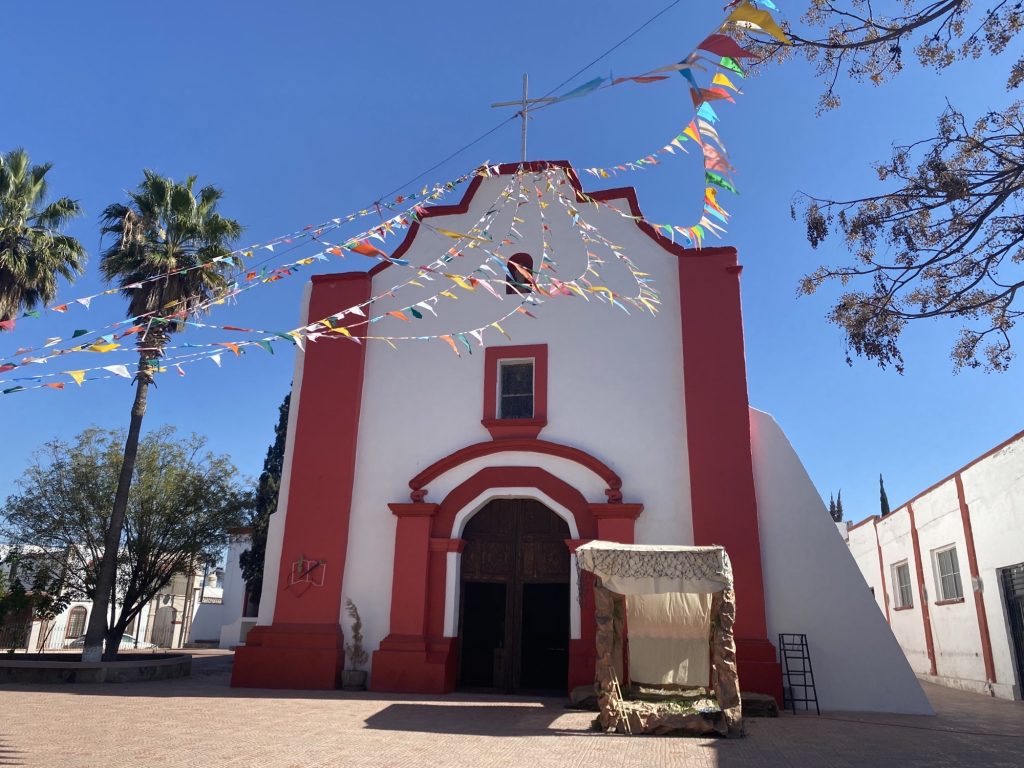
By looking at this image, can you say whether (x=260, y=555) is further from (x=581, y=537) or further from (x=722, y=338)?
(x=722, y=338)

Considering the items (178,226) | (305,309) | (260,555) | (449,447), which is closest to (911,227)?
(449,447)

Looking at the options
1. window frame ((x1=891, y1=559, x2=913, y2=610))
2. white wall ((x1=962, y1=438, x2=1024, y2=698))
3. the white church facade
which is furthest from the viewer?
window frame ((x1=891, y1=559, x2=913, y2=610))

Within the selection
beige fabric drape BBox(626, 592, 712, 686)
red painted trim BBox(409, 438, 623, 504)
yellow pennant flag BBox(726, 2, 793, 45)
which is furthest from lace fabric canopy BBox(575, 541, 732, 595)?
yellow pennant flag BBox(726, 2, 793, 45)

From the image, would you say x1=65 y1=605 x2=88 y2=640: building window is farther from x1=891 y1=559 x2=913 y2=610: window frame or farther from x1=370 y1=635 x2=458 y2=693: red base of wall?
x1=891 y1=559 x2=913 y2=610: window frame

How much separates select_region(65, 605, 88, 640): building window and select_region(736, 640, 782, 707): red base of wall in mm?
27642

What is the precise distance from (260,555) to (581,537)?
58.3 feet

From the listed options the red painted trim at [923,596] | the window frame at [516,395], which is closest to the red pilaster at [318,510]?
the window frame at [516,395]

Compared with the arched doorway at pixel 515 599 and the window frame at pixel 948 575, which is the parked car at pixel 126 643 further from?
the window frame at pixel 948 575

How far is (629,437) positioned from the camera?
12.8 metres

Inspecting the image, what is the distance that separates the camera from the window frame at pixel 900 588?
63.2 ft

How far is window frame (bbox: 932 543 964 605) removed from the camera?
634 inches

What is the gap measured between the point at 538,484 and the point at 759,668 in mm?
4284

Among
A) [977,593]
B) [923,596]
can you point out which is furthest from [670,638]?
[923,596]

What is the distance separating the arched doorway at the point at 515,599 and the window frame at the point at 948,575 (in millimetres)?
8949
